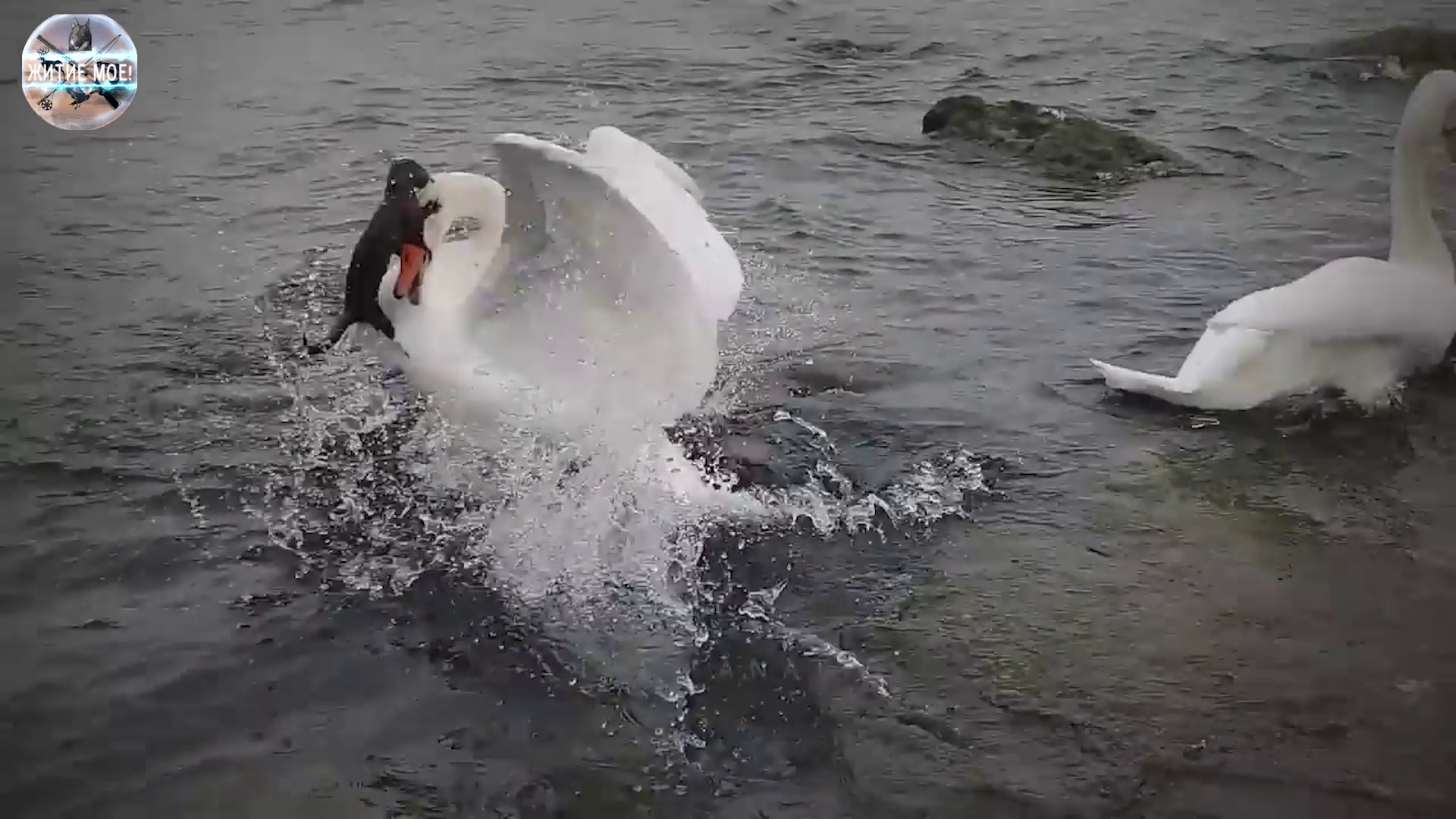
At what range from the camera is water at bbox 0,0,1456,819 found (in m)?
3.12

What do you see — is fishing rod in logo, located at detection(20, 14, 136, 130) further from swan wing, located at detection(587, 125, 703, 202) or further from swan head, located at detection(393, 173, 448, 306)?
swan wing, located at detection(587, 125, 703, 202)

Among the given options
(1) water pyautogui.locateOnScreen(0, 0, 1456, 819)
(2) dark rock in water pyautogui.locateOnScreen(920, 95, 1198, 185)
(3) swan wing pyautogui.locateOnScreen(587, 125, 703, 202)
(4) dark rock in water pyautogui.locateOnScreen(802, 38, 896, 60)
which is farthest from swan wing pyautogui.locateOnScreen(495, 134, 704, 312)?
(4) dark rock in water pyautogui.locateOnScreen(802, 38, 896, 60)

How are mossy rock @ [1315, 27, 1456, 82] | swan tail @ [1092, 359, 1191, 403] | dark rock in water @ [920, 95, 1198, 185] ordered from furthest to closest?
1. mossy rock @ [1315, 27, 1456, 82]
2. dark rock in water @ [920, 95, 1198, 185]
3. swan tail @ [1092, 359, 1191, 403]

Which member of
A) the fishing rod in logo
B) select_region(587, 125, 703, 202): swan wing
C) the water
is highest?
the fishing rod in logo

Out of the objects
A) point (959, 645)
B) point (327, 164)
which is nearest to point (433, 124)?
point (327, 164)

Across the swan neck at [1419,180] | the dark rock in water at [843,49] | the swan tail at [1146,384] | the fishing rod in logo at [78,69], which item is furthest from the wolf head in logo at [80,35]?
the dark rock in water at [843,49]

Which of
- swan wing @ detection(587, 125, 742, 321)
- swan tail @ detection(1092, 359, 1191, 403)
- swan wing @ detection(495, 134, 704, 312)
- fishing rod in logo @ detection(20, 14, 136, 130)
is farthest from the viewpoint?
fishing rod in logo @ detection(20, 14, 136, 130)

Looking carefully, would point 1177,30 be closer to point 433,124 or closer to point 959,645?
point 433,124

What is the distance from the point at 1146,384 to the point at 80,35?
4376mm

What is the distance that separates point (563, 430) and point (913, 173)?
4.02 metres

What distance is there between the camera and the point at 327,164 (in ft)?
24.7

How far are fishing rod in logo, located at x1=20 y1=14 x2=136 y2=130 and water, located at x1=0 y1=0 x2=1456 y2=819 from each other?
293mm

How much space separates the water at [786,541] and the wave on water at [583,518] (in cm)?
2

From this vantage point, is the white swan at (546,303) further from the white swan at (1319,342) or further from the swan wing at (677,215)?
the white swan at (1319,342)
